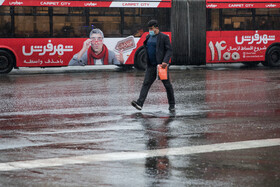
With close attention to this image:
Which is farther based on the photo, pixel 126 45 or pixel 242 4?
pixel 242 4

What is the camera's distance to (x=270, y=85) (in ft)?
53.2

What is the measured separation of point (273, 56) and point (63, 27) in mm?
8746

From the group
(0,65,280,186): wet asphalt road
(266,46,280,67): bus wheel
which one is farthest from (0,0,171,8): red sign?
(0,65,280,186): wet asphalt road

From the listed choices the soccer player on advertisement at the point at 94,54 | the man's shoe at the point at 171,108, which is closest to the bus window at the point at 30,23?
the soccer player on advertisement at the point at 94,54

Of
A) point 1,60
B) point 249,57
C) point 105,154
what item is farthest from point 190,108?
point 249,57

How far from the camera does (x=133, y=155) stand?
7426 millimetres

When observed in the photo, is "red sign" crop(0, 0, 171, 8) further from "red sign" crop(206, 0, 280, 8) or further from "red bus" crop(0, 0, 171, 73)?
"red sign" crop(206, 0, 280, 8)

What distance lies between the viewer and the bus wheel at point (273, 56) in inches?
975

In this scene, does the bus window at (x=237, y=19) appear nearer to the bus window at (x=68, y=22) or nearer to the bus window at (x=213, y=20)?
the bus window at (x=213, y=20)

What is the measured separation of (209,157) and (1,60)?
15.1 m

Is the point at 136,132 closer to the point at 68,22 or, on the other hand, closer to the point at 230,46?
the point at 68,22

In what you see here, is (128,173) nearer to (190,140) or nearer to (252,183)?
(252,183)

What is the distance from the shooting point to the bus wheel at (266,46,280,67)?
24.8 metres

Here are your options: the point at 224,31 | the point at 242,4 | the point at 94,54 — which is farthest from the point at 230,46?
the point at 94,54
